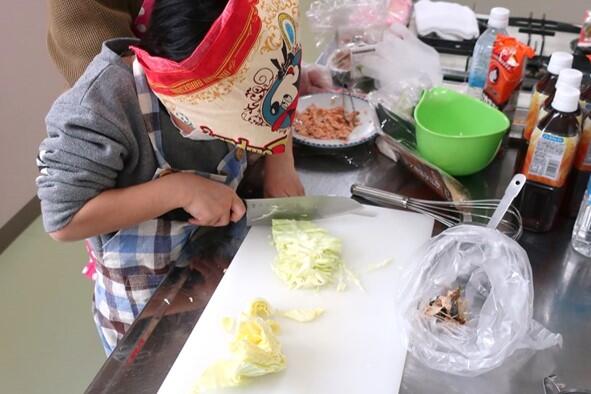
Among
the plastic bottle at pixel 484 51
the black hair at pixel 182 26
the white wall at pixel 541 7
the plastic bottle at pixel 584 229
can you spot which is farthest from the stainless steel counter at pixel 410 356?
the white wall at pixel 541 7

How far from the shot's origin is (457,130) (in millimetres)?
955

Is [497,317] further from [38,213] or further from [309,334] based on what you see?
[38,213]

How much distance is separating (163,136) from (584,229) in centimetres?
54

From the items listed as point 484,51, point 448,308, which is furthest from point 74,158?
point 484,51

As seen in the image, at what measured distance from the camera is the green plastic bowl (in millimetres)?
865

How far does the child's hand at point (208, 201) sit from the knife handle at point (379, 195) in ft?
0.58

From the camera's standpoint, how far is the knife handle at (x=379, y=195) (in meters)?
0.86

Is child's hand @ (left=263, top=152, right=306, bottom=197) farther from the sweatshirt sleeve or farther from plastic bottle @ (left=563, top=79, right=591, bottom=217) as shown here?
plastic bottle @ (left=563, top=79, right=591, bottom=217)

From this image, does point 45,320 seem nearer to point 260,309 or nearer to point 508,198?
point 260,309

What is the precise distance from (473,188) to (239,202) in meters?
0.35

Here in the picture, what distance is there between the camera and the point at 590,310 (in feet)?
2.33

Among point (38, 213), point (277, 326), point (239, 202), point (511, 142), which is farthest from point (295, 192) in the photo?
point (38, 213)

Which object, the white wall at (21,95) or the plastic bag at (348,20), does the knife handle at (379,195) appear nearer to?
the plastic bag at (348,20)

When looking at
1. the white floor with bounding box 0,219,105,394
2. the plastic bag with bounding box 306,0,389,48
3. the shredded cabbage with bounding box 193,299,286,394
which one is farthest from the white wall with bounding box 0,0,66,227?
the shredded cabbage with bounding box 193,299,286,394
